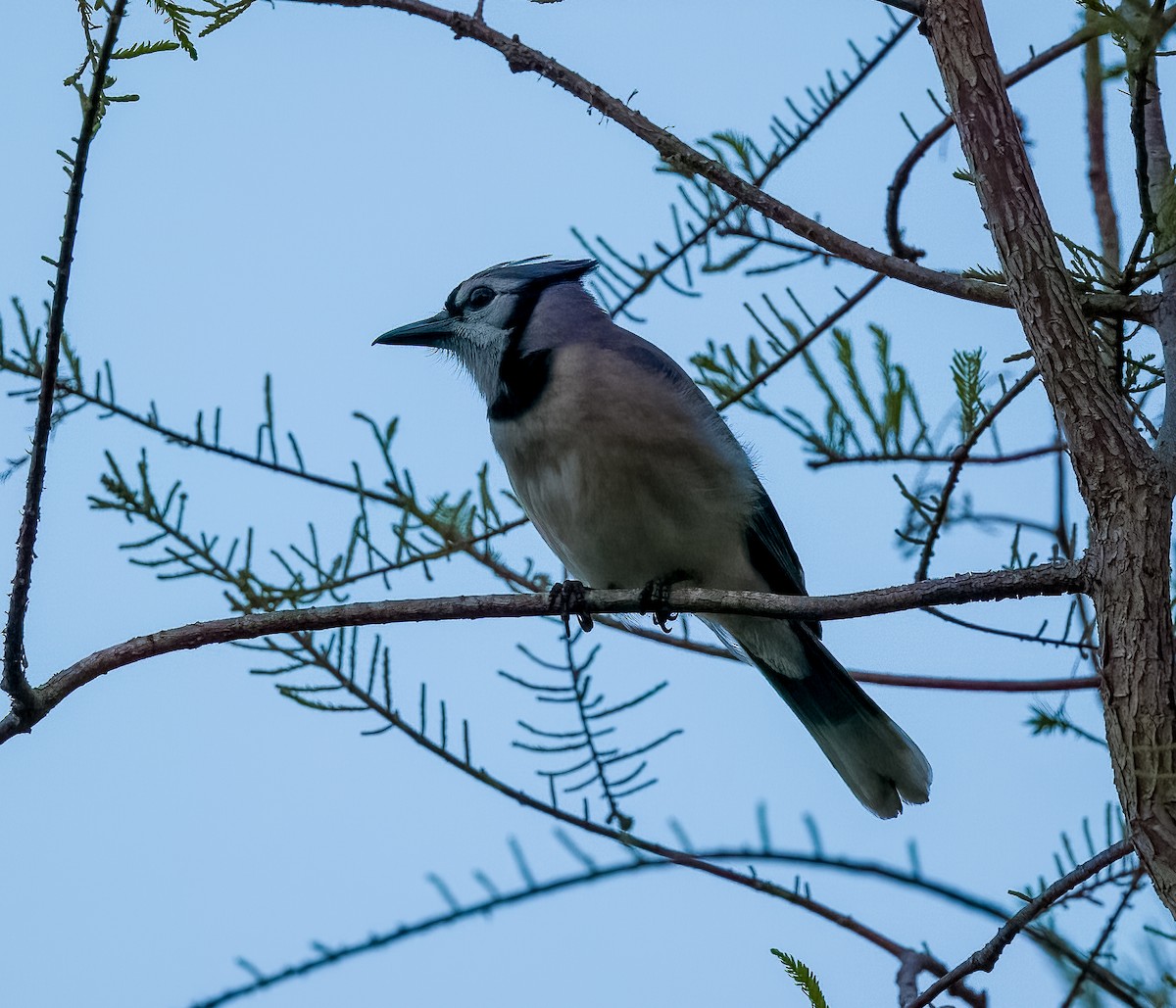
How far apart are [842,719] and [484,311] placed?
4.47ft

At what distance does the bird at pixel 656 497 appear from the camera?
9.75ft

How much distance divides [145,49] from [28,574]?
2.10ft

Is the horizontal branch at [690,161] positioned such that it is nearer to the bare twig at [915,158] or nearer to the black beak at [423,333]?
the bare twig at [915,158]

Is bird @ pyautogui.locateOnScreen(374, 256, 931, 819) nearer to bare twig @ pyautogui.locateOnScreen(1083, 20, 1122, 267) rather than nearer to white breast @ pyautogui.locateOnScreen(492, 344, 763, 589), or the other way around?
white breast @ pyautogui.locateOnScreen(492, 344, 763, 589)

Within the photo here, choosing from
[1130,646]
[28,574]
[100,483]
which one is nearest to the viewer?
[1130,646]

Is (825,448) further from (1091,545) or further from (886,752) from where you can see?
(1091,545)

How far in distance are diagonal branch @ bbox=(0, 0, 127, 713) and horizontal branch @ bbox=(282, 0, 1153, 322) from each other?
0.82 meters

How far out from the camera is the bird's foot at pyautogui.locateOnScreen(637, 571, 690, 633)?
226cm

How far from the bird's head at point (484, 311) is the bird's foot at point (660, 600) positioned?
70 centimetres

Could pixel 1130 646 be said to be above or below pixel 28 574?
below

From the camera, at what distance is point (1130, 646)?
5.02 feet

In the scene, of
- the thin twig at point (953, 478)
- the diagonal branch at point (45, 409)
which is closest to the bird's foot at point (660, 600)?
the thin twig at point (953, 478)

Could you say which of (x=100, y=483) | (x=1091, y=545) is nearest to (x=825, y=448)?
(x=1091, y=545)

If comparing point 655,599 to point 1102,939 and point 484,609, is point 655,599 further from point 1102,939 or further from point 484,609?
point 1102,939
